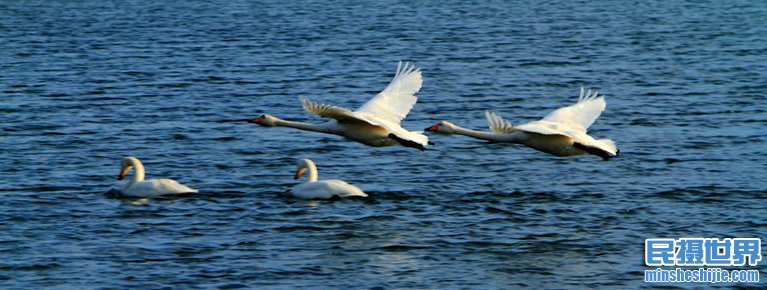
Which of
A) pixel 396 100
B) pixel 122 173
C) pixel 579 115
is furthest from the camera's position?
pixel 122 173

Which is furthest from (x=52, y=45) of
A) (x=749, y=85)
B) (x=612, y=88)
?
(x=749, y=85)

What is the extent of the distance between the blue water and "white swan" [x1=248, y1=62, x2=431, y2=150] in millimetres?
1498

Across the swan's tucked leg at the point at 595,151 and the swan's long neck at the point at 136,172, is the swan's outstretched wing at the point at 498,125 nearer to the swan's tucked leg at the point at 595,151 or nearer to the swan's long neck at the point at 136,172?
the swan's tucked leg at the point at 595,151

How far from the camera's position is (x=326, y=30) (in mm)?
64875

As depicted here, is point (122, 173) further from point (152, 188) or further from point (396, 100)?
point (396, 100)

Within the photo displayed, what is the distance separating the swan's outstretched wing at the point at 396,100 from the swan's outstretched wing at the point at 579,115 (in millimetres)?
2707

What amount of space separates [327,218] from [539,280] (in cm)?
561

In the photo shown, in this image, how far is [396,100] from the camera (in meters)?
30.5

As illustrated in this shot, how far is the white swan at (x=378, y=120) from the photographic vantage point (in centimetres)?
2742

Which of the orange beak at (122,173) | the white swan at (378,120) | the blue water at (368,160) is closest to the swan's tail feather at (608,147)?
the blue water at (368,160)

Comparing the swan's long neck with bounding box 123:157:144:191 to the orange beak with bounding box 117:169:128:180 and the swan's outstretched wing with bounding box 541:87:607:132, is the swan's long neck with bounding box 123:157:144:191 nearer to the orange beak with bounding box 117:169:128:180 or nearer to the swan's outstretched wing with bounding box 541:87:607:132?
the orange beak with bounding box 117:169:128:180

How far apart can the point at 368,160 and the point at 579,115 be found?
6.66m

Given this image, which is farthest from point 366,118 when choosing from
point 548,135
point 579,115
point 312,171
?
point 579,115

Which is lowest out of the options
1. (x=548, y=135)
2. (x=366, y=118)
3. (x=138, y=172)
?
(x=138, y=172)
